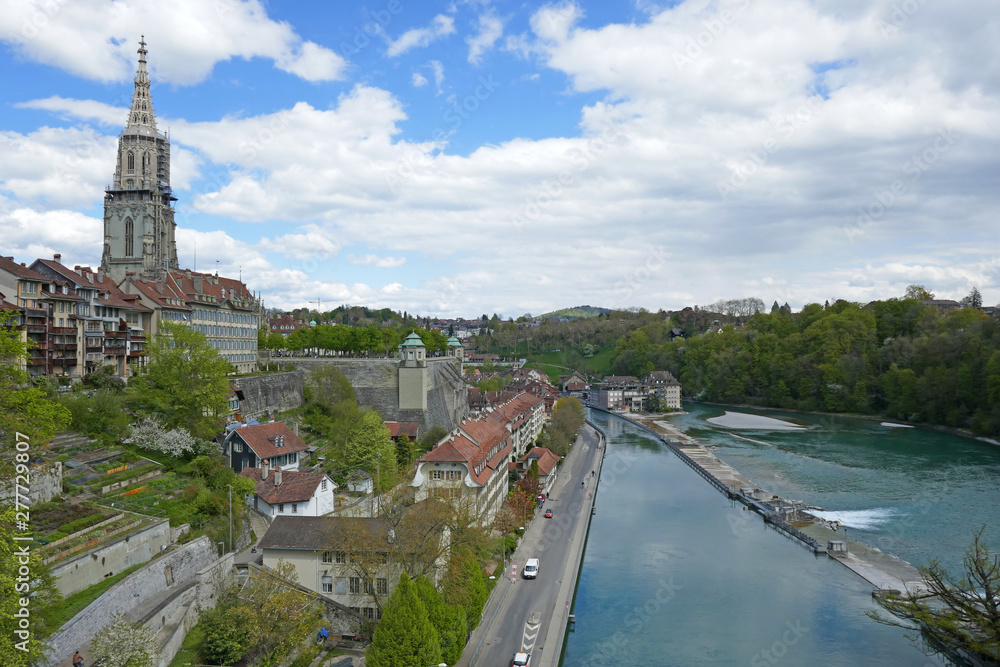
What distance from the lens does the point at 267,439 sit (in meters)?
29.5

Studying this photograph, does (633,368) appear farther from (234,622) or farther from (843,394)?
(234,622)

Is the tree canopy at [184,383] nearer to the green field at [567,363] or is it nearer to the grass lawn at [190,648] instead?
the grass lawn at [190,648]

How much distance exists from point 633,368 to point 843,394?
123 ft

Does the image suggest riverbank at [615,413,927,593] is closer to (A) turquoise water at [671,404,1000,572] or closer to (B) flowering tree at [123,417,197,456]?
(A) turquoise water at [671,404,1000,572]

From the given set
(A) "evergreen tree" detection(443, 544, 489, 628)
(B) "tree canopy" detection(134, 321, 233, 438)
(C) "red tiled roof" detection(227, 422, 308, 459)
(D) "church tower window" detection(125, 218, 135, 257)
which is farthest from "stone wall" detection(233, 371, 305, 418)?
(A) "evergreen tree" detection(443, 544, 489, 628)

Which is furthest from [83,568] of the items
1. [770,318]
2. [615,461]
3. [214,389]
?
[770,318]

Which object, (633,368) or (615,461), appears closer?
(615,461)

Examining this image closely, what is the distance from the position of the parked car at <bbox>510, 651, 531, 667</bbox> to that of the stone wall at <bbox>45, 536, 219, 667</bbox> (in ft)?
30.2

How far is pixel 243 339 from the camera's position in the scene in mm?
46344

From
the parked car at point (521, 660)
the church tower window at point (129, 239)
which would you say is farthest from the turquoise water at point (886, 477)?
the church tower window at point (129, 239)

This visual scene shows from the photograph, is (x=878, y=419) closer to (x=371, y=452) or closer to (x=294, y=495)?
(x=371, y=452)

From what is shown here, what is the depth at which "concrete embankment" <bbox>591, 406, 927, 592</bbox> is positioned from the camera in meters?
26.5

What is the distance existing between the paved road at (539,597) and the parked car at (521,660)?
27 centimetres

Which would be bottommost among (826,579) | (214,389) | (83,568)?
(826,579)
